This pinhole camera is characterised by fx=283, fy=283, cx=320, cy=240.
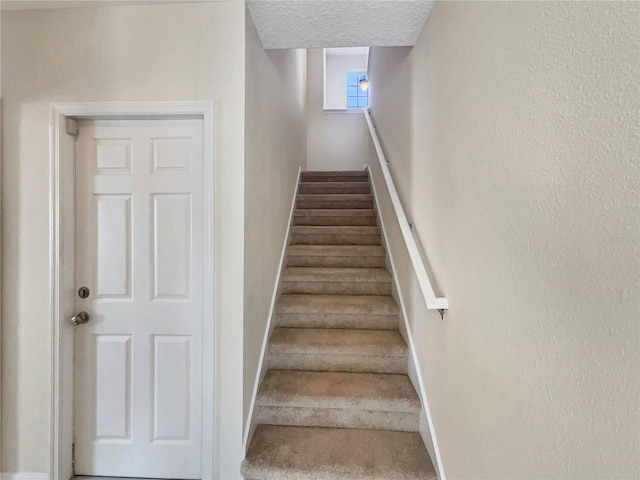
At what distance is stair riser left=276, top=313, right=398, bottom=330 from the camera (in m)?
2.12

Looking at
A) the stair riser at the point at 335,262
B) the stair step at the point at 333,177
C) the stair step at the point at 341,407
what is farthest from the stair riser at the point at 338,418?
the stair step at the point at 333,177

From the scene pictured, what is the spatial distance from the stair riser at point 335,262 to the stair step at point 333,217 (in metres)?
0.59

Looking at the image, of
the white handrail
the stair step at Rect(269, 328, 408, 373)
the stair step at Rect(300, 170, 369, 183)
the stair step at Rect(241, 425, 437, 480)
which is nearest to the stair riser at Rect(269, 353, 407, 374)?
the stair step at Rect(269, 328, 408, 373)

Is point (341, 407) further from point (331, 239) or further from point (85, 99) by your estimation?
point (85, 99)

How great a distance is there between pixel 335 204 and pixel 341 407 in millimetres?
2258

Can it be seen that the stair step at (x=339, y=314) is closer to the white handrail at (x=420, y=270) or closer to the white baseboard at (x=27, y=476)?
the white handrail at (x=420, y=270)

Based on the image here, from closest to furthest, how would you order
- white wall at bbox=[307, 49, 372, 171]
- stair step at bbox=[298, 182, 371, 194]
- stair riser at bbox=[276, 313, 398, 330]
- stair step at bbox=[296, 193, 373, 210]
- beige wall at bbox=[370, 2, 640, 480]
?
beige wall at bbox=[370, 2, 640, 480]
stair riser at bbox=[276, 313, 398, 330]
stair step at bbox=[296, 193, 373, 210]
stair step at bbox=[298, 182, 371, 194]
white wall at bbox=[307, 49, 372, 171]

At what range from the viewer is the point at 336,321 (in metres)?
2.14

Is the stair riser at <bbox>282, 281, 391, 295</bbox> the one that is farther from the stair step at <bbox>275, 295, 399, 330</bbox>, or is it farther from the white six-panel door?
the white six-panel door

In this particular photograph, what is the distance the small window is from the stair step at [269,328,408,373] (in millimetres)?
5154

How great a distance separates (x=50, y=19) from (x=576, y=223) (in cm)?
239

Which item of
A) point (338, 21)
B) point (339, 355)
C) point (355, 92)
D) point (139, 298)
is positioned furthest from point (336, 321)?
point (355, 92)

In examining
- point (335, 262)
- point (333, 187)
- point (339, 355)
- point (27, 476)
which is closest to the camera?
point (27, 476)

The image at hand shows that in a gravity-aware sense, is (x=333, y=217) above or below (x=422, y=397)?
above
